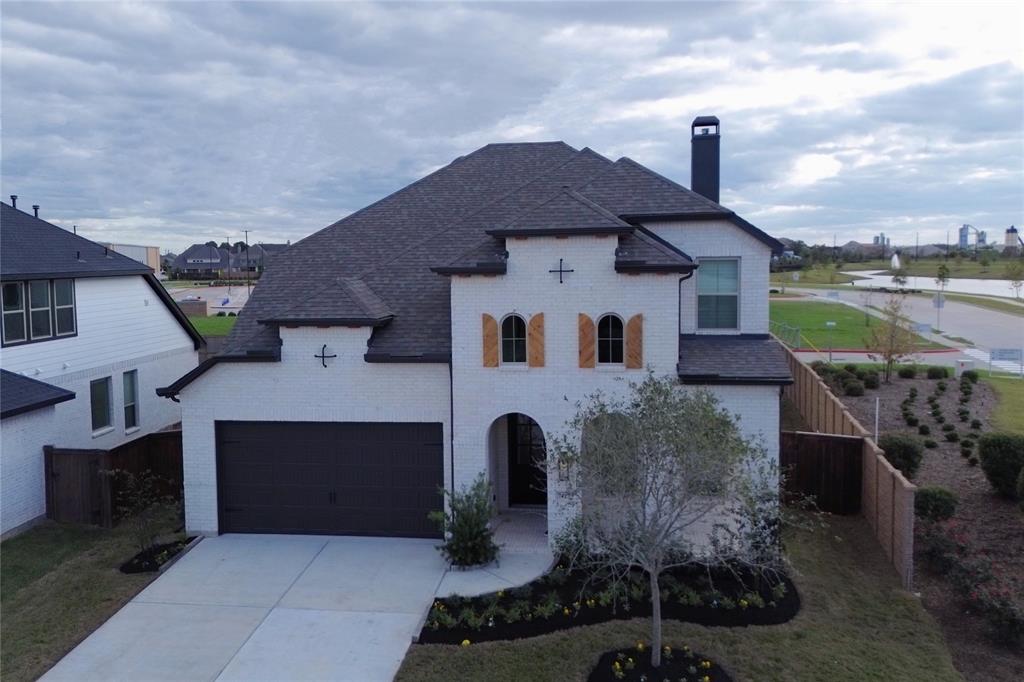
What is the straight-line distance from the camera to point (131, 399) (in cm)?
2211

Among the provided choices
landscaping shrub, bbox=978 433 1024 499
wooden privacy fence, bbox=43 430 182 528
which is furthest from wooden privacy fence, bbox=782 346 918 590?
wooden privacy fence, bbox=43 430 182 528

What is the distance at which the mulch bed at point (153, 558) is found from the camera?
14.0 m

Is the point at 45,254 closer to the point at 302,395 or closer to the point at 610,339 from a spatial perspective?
the point at 302,395

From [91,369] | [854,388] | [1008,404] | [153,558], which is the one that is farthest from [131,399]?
[1008,404]

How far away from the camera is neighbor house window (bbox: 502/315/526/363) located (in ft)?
47.4

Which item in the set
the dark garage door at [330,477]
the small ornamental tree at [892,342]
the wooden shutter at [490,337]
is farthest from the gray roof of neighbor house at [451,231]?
the small ornamental tree at [892,342]

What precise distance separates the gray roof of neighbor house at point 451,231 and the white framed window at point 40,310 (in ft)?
17.0

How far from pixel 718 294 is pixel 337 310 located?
782 centimetres

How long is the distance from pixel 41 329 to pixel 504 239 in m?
11.9

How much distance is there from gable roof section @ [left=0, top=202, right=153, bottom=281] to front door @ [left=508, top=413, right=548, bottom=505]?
11653mm

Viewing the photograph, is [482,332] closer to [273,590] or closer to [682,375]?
[682,375]

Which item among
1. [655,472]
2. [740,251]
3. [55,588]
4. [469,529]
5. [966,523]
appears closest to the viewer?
[655,472]

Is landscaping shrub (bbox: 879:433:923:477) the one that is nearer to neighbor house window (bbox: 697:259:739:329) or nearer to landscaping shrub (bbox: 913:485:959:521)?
landscaping shrub (bbox: 913:485:959:521)

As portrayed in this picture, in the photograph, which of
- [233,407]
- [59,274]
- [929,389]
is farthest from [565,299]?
[929,389]
